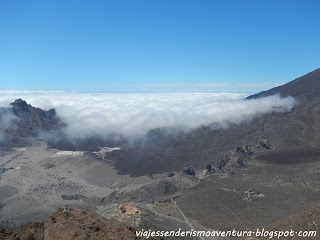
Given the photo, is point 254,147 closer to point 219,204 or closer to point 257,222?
point 219,204

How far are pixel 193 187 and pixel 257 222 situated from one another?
1936cm

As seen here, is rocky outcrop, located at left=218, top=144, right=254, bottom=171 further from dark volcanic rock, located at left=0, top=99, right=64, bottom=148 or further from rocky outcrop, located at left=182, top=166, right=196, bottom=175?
dark volcanic rock, located at left=0, top=99, right=64, bottom=148

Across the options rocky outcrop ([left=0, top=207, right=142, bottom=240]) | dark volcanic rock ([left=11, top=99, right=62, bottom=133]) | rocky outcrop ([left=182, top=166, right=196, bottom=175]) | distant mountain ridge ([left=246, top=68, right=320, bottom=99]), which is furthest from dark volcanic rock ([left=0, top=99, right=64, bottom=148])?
distant mountain ridge ([left=246, top=68, right=320, bottom=99])

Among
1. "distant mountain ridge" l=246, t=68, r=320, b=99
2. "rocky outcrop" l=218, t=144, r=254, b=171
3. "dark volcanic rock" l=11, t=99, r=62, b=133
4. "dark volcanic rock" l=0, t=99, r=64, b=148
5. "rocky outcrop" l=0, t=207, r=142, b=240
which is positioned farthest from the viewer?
"dark volcanic rock" l=11, t=99, r=62, b=133

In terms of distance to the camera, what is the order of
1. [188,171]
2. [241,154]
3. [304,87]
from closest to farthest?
1. [188,171]
2. [241,154]
3. [304,87]

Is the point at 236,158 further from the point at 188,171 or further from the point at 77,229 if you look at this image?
the point at 77,229

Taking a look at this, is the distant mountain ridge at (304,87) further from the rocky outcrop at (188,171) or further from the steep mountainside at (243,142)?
the rocky outcrop at (188,171)

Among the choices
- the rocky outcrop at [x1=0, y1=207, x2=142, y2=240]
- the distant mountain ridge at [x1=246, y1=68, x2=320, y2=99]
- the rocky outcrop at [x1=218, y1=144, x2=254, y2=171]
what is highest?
the distant mountain ridge at [x1=246, y1=68, x2=320, y2=99]

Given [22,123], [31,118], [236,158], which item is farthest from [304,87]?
[31,118]

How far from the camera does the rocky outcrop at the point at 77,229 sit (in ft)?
54.9

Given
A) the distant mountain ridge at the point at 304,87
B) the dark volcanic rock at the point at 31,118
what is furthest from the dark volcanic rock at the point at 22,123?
the distant mountain ridge at the point at 304,87

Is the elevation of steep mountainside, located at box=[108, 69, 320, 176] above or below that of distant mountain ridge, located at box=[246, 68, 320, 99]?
below

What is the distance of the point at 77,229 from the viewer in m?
17.0

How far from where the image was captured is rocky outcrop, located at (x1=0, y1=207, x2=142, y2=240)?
658 inches
